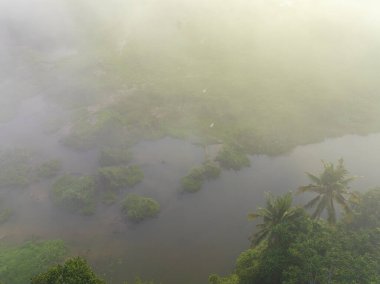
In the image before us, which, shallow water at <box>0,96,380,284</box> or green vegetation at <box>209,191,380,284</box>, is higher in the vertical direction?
shallow water at <box>0,96,380,284</box>

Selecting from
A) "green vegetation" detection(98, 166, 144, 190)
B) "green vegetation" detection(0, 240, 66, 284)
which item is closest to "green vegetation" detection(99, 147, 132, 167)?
"green vegetation" detection(98, 166, 144, 190)

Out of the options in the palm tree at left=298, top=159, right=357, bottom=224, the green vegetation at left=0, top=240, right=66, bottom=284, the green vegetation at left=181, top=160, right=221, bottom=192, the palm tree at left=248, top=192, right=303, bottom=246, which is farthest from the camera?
the green vegetation at left=181, top=160, right=221, bottom=192

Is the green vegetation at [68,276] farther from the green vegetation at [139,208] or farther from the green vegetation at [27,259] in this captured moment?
the green vegetation at [139,208]

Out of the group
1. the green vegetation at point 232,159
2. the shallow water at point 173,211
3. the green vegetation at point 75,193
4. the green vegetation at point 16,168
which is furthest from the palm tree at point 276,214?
the green vegetation at point 16,168

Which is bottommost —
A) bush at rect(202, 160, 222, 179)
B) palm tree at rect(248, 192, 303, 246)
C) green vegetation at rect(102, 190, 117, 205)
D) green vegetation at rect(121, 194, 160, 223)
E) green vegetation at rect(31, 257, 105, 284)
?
green vegetation at rect(31, 257, 105, 284)

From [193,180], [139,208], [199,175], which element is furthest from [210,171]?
[139,208]

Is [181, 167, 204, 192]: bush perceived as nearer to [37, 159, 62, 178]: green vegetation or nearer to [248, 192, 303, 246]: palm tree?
[248, 192, 303, 246]: palm tree

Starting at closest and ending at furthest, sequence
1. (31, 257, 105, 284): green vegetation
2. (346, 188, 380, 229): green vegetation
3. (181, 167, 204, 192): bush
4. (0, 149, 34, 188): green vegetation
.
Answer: (31, 257, 105, 284): green vegetation → (346, 188, 380, 229): green vegetation → (181, 167, 204, 192): bush → (0, 149, 34, 188): green vegetation
